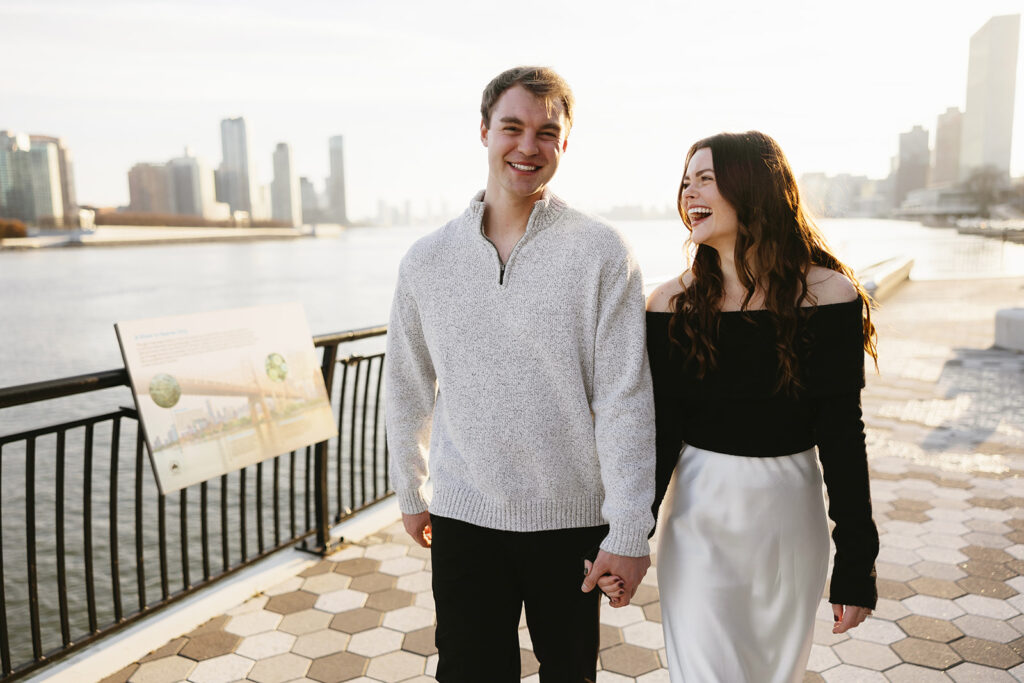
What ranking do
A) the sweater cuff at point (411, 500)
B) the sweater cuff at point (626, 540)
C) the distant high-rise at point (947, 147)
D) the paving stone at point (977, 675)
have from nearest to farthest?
the sweater cuff at point (626, 540), the sweater cuff at point (411, 500), the paving stone at point (977, 675), the distant high-rise at point (947, 147)

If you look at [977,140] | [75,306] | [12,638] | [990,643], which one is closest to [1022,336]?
[990,643]

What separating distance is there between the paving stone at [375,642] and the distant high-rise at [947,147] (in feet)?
443

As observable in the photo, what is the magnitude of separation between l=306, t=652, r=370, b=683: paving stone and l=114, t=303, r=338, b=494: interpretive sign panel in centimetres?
88

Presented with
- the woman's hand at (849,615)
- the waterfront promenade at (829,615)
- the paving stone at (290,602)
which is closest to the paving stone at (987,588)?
the waterfront promenade at (829,615)

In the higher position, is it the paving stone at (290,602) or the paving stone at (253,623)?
the paving stone at (253,623)

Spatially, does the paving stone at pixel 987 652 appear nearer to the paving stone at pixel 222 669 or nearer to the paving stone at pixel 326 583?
the paving stone at pixel 326 583

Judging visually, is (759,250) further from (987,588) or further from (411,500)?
(987,588)

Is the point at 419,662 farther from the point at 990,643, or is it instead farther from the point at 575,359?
the point at 990,643

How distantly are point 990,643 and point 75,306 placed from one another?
54.1 meters

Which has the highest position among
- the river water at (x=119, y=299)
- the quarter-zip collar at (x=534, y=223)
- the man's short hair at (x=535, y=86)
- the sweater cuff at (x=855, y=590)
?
the man's short hair at (x=535, y=86)

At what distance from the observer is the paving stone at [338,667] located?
261 centimetres

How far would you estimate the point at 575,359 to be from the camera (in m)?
1.56

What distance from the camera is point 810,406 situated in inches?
61.3

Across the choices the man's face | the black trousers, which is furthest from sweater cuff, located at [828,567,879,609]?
the man's face
